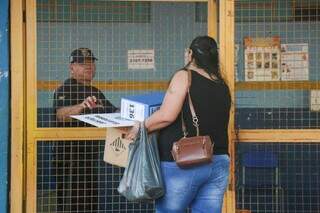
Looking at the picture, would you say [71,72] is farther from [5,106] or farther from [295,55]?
[295,55]

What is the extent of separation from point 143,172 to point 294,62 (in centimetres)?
190

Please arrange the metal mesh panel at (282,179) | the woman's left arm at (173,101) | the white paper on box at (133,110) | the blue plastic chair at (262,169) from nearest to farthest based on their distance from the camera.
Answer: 1. the woman's left arm at (173,101)
2. the white paper on box at (133,110)
3. the metal mesh panel at (282,179)
4. the blue plastic chair at (262,169)

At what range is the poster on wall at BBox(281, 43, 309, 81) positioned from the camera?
193 inches

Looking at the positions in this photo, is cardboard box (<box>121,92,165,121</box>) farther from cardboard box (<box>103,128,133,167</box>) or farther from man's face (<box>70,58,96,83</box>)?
man's face (<box>70,58,96,83</box>)

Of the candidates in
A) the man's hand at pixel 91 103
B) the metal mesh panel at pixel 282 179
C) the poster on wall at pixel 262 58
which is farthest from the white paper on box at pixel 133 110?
the metal mesh panel at pixel 282 179

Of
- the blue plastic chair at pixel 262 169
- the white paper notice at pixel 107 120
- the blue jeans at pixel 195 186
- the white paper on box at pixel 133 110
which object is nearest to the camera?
the blue jeans at pixel 195 186

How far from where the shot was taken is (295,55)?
493 centimetres

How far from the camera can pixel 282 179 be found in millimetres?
5551

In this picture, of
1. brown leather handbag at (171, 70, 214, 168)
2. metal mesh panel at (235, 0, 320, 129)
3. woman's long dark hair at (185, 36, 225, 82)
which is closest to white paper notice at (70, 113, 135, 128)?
brown leather handbag at (171, 70, 214, 168)

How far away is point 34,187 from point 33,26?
1.21m

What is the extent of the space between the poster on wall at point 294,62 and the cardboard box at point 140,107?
1260 millimetres

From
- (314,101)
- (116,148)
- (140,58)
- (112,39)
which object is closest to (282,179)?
(314,101)

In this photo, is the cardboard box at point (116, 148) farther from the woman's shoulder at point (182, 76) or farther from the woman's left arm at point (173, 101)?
the woman's shoulder at point (182, 76)

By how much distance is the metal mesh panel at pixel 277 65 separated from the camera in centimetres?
477
